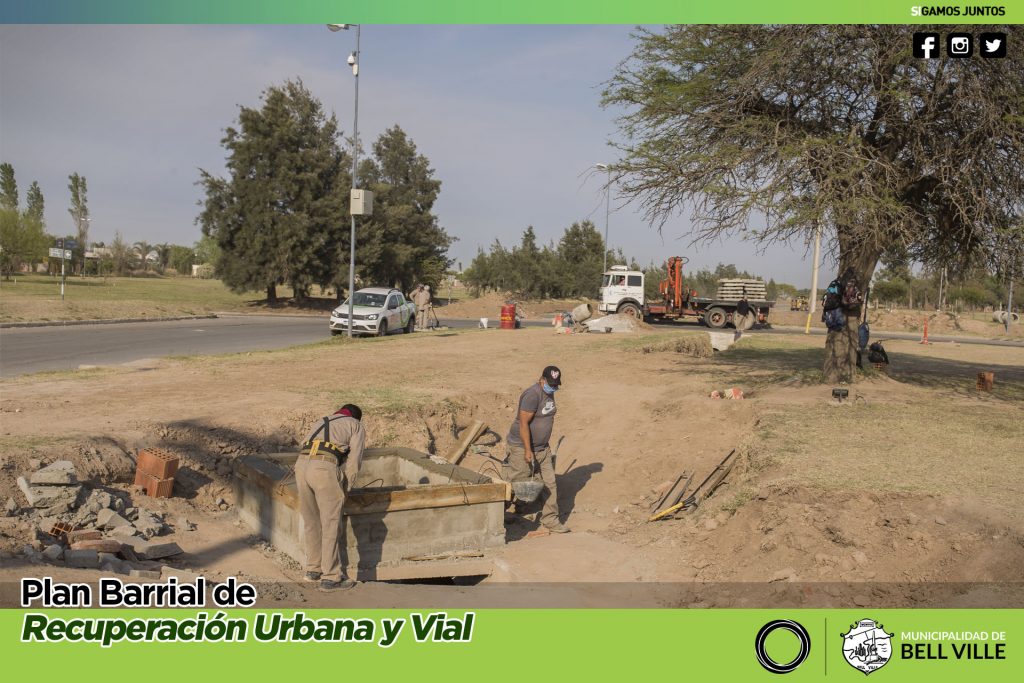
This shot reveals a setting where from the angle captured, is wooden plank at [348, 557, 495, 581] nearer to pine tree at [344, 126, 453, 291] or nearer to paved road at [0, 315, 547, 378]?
paved road at [0, 315, 547, 378]

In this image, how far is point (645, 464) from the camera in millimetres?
11344

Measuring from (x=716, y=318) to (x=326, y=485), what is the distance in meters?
31.6

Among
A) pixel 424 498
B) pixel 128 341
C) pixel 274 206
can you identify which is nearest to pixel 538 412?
pixel 424 498

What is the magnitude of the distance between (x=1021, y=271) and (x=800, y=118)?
448cm

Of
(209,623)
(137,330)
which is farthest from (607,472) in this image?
(137,330)

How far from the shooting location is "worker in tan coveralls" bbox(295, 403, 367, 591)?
668 cm

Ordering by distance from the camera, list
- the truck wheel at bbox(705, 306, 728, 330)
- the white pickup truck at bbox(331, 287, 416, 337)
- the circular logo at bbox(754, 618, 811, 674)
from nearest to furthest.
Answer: the circular logo at bbox(754, 618, 811, 674) < the white pickup truck at bbox(331, 287, 416, 337) < the truck wheel at bbox(705, 306, 728, 330)

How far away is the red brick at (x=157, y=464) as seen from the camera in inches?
333

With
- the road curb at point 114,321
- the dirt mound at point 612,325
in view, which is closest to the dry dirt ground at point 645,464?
the dirt mound at point 612,325

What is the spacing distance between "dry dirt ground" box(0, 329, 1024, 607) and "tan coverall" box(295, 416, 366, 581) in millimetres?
390

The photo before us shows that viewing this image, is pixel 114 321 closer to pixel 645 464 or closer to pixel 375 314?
pixel 375 314

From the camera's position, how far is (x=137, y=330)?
84.7ft

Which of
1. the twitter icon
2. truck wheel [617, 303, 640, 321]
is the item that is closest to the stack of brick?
the twitter icon

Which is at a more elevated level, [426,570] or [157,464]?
[157,464]
